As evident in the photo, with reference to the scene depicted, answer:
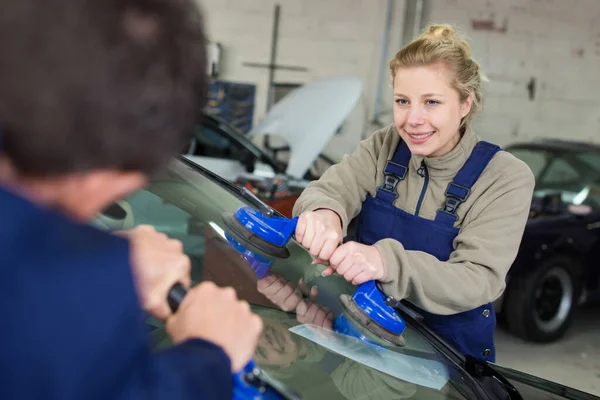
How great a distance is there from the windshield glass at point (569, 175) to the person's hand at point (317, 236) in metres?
2.90

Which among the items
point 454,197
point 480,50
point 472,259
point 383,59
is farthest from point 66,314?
point 480,50

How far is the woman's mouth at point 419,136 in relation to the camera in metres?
1.53

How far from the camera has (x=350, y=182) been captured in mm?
1669

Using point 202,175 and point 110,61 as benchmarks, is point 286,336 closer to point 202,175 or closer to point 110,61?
point 202,175

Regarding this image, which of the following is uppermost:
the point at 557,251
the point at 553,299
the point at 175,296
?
the point at 175,296

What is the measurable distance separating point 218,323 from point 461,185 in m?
0.99

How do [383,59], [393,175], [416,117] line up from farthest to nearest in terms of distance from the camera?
[383,59] → [393,175] → [416,117]

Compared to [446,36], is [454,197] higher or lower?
lower

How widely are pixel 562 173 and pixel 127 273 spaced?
3.98m

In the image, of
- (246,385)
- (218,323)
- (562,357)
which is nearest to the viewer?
(218,323)

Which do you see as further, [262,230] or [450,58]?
[450,58]

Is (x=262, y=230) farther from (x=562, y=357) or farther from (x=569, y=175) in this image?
(x=569, y=175)

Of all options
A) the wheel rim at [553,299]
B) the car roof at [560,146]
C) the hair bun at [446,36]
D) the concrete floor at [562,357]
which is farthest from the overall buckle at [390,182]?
the car roof at [560,146]

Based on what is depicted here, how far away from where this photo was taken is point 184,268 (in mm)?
771
